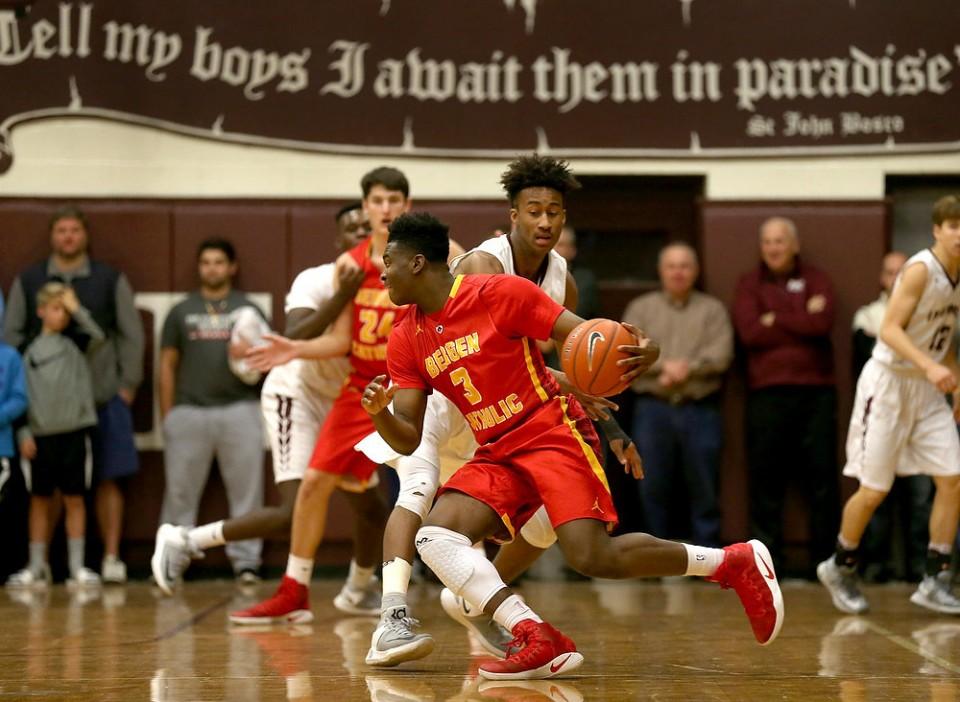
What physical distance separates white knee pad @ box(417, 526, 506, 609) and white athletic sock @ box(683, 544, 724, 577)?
650 mm

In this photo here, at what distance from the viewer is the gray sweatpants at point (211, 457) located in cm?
873

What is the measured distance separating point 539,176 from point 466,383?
2.71 feet

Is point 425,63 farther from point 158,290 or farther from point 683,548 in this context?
point 683,548

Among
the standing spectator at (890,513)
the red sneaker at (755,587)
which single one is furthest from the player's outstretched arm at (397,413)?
the standing spectator at (890,513)

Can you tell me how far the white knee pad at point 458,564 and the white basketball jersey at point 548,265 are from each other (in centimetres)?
107

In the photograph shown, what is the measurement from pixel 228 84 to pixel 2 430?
270cm

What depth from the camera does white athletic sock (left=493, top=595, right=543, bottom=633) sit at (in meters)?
4.43

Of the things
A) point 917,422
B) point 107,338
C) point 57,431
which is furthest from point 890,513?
point 57,431

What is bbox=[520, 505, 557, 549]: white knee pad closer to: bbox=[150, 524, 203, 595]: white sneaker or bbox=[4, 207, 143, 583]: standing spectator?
bbox=[150, 524, 203, 595]: white sneaker

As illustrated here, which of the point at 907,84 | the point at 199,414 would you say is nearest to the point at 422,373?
the point at 199,414

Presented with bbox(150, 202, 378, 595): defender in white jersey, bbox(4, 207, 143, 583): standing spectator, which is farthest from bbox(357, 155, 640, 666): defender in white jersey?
bbox(4, 207, 143, 583): standing spectator

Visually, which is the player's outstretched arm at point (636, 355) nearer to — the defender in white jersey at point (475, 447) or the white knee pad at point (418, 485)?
the defender in white jersey at point (475, 447)

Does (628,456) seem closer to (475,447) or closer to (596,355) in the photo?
(596,355)

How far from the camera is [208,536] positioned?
644 cm
